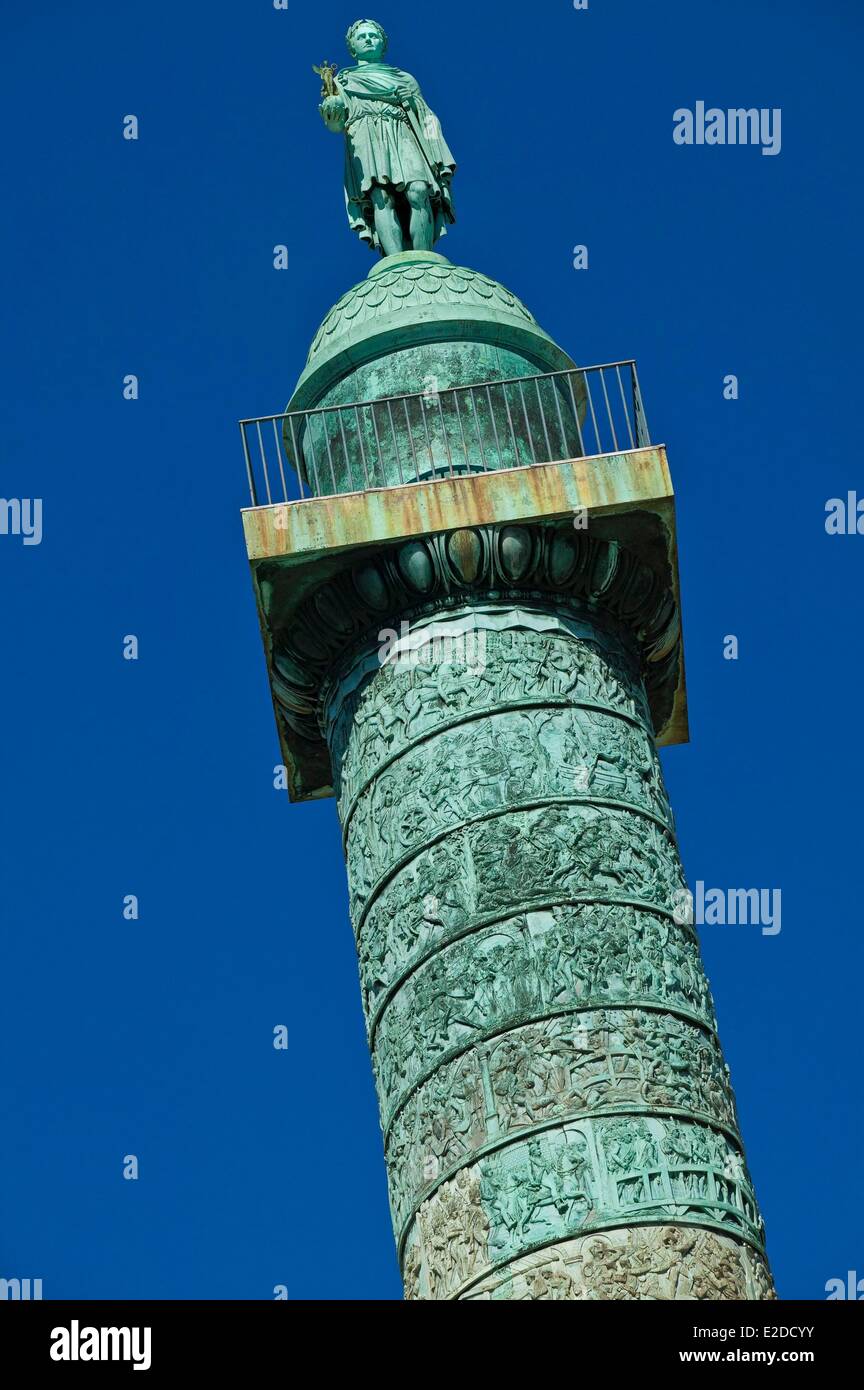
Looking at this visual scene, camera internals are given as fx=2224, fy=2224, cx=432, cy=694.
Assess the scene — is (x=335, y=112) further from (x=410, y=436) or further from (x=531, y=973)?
(x=531, y=973)

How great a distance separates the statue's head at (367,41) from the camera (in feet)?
47.0

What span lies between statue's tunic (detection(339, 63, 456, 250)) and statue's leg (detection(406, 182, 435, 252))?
5 cm

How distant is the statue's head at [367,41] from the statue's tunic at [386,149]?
12.9 inches

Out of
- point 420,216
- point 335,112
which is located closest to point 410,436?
point 420,216

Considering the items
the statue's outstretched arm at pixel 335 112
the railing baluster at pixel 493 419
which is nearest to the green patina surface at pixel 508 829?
the railing baluster at pixel 493 419

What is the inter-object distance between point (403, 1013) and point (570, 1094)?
104 cm

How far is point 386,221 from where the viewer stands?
13.5 m

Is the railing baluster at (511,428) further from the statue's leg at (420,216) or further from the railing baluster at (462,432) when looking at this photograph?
the statue's leg at (420,216)

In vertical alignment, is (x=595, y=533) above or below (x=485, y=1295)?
above

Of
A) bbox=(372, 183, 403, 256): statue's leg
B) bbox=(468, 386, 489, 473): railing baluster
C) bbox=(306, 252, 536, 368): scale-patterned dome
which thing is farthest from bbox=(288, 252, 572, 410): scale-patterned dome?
bbox=(372, 183, 403, 256): statue's leg
